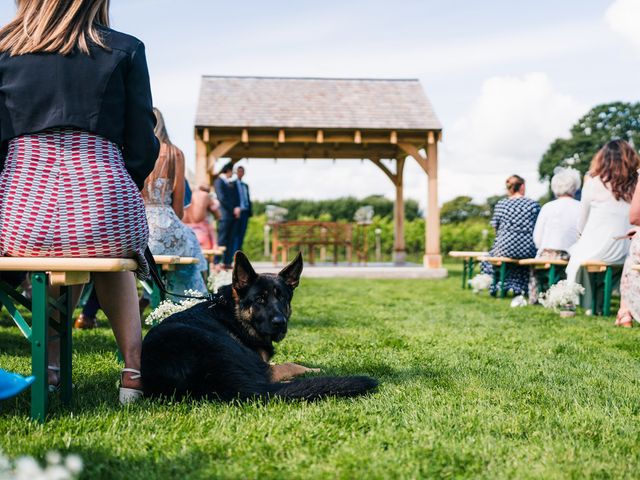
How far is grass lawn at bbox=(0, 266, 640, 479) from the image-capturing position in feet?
7.63

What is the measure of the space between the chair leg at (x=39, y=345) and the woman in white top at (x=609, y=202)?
20.9 ft

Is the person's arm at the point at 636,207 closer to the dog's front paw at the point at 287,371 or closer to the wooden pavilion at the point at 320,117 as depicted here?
the dog's front paw at the point at 287,371

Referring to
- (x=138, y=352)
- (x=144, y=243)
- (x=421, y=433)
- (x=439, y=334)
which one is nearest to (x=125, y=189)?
(x=144, y=243)

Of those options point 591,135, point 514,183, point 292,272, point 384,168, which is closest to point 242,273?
point 292,272

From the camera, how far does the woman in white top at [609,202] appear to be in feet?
24.4

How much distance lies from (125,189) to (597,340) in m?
4.35

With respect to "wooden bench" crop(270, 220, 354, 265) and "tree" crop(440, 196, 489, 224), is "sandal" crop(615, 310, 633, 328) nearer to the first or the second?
"wooden bench" crop(270, 220, 354, 265)

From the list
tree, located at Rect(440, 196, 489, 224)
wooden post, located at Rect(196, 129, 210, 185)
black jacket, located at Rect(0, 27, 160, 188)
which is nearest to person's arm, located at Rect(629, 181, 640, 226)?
black jacket, located at Rect(0, 27, 160, 188)

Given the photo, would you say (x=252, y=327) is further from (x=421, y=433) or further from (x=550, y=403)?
(x=550, y=403)

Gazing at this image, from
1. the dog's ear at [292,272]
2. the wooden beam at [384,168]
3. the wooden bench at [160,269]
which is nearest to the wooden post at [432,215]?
the wooden beam at [384,168]

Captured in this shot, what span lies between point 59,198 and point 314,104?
1498cm

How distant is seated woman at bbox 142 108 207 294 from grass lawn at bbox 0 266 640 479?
107 cm

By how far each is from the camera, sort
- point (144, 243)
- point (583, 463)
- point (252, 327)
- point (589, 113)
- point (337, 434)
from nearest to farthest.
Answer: point (583, 463) → point (337, 434) → point (144, 243) → point (252, 327) → point (589, 113)

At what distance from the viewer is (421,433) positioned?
8.86 ft
